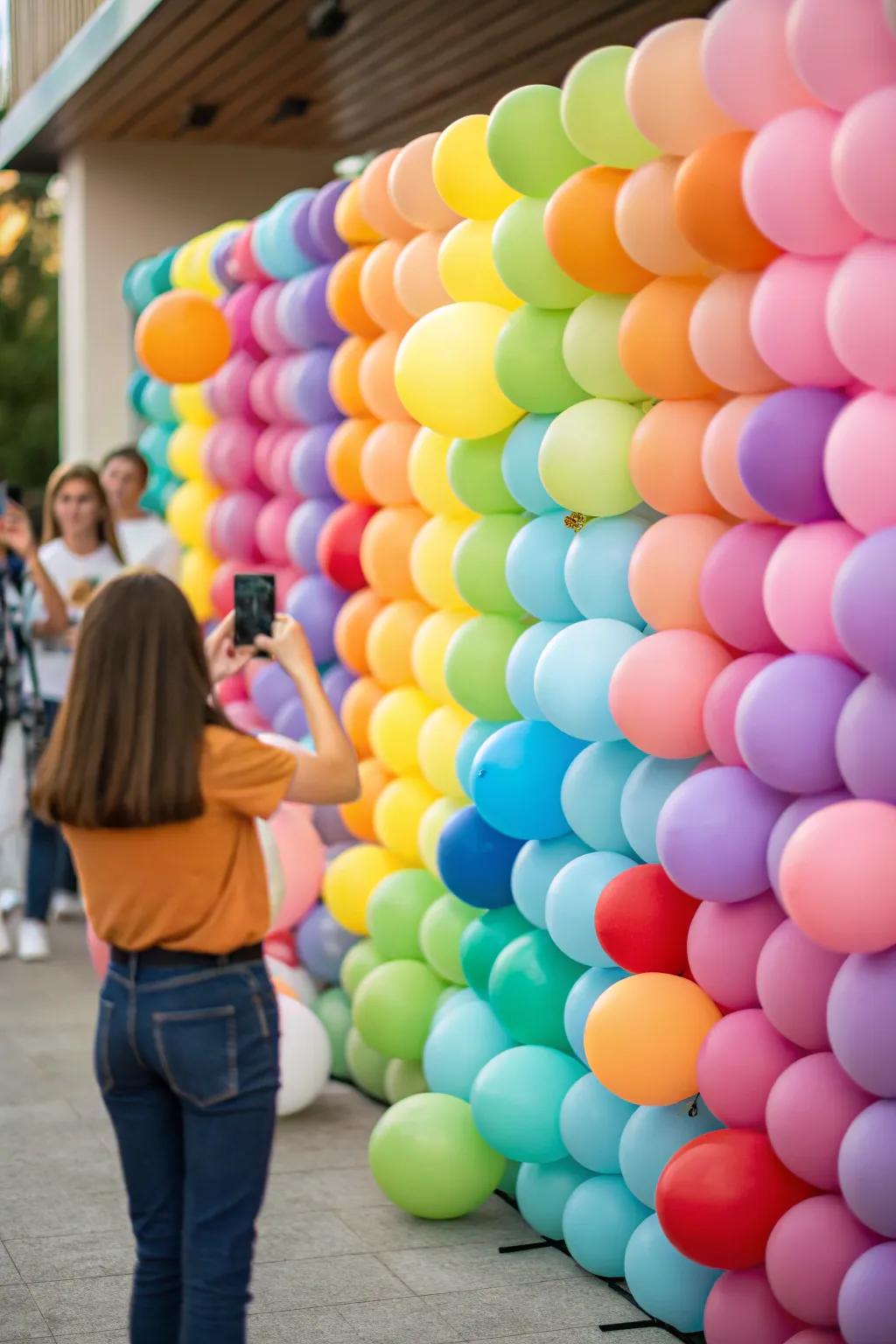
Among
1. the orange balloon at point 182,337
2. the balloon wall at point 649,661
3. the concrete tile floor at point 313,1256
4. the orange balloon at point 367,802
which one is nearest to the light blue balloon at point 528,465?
the balloon wall at point 649,661

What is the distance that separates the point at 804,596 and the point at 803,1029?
70 cm

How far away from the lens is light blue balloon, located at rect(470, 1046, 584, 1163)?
3.62 m

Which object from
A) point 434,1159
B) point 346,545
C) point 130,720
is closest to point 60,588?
point 346,545

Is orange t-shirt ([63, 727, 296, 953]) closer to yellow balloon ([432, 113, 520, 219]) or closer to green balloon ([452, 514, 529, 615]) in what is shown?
green balloon ([452, 514, 529, 615])

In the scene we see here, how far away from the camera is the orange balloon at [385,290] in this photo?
171 inches

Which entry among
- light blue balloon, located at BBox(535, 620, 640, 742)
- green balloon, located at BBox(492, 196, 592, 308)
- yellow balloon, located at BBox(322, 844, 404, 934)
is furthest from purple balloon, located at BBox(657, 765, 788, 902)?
yellow balloon, located at BBox(322, 844, 404, 934)

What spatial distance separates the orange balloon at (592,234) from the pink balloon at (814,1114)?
4.73ft

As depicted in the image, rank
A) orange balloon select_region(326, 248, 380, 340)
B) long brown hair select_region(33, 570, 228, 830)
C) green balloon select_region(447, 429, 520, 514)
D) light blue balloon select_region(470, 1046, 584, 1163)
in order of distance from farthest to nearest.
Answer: orange balloon select_region(326, 248, 380, 340) → green balloon select_region(447, 429, 520, 514) → light blue balloon select_region(470, 1046, 584, 1163) → long brown hair select_region(33, 570, 228, 830)

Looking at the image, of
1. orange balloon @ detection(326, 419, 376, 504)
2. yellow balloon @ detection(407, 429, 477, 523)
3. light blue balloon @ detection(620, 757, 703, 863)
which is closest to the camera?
light blue balloon @ detection(620, 757, 703, 863)

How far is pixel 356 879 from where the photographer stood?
184 inches

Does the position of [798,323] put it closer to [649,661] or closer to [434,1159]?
[649,661]

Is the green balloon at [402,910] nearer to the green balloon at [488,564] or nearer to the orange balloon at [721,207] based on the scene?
the green balloon at [488,564]

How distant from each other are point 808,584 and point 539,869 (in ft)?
3.63

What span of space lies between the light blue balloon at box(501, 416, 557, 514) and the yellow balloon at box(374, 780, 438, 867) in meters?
1.00
